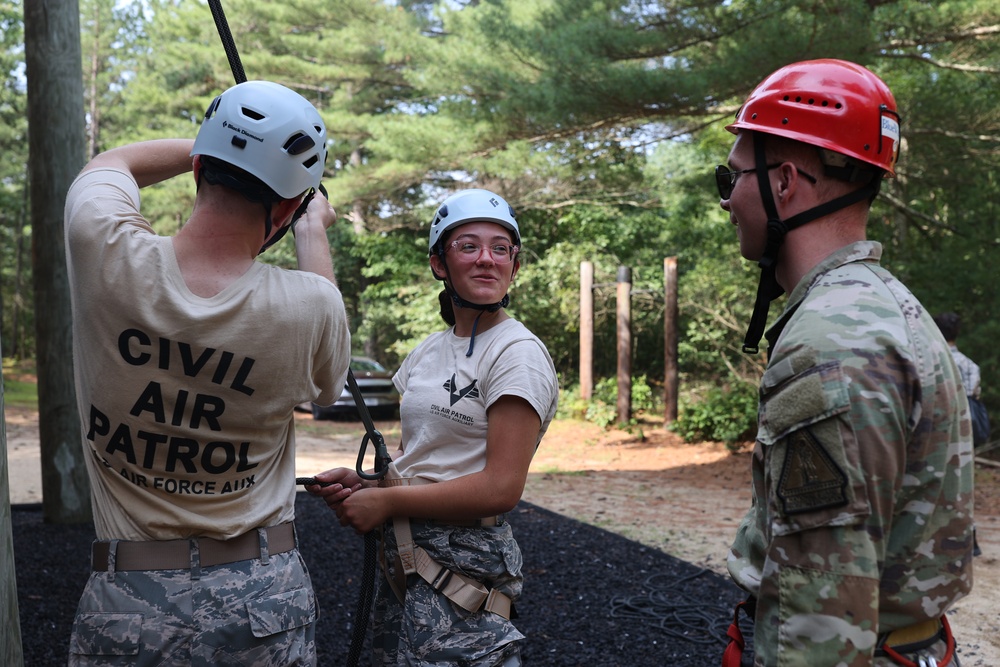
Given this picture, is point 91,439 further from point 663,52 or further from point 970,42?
point 970,42

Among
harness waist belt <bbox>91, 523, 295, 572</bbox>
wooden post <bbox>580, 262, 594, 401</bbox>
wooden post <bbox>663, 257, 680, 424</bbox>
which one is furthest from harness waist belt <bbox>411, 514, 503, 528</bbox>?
wooden post <bbox>580, 262, 594, 401</bbox>

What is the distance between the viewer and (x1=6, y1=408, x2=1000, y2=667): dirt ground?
671 cm

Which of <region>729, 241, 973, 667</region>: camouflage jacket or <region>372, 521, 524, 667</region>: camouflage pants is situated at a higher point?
<region>729, 241, 973, 667</region>: camouflage jacket

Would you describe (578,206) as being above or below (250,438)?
below

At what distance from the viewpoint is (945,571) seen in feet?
5.05

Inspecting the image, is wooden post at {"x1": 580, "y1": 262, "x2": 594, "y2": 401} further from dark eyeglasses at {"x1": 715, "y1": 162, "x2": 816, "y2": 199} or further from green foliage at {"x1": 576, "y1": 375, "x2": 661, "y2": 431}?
dark eyeglasses at {"x1": 715, "y1": 162, "x2": 816, "y2": 199}

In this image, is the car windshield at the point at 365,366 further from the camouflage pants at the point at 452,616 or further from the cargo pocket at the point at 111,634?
the cargo pocket at the point at 111,634

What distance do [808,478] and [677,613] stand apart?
14.1 ft

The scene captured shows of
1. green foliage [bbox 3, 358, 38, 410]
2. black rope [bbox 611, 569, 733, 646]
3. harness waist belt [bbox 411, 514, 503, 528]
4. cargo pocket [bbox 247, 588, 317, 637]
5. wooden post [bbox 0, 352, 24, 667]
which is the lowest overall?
green foliage [bbox 3, 358, 38, 410]

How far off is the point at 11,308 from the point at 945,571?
45107 mm

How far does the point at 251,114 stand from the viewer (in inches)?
76.6

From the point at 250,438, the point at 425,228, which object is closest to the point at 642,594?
the point at 250,438

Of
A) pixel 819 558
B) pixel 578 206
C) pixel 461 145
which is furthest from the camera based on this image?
pixel 578 206

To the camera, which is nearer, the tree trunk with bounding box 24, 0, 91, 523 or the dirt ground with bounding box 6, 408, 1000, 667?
the tree trunk with bounding box 24, 0, 91, 523
